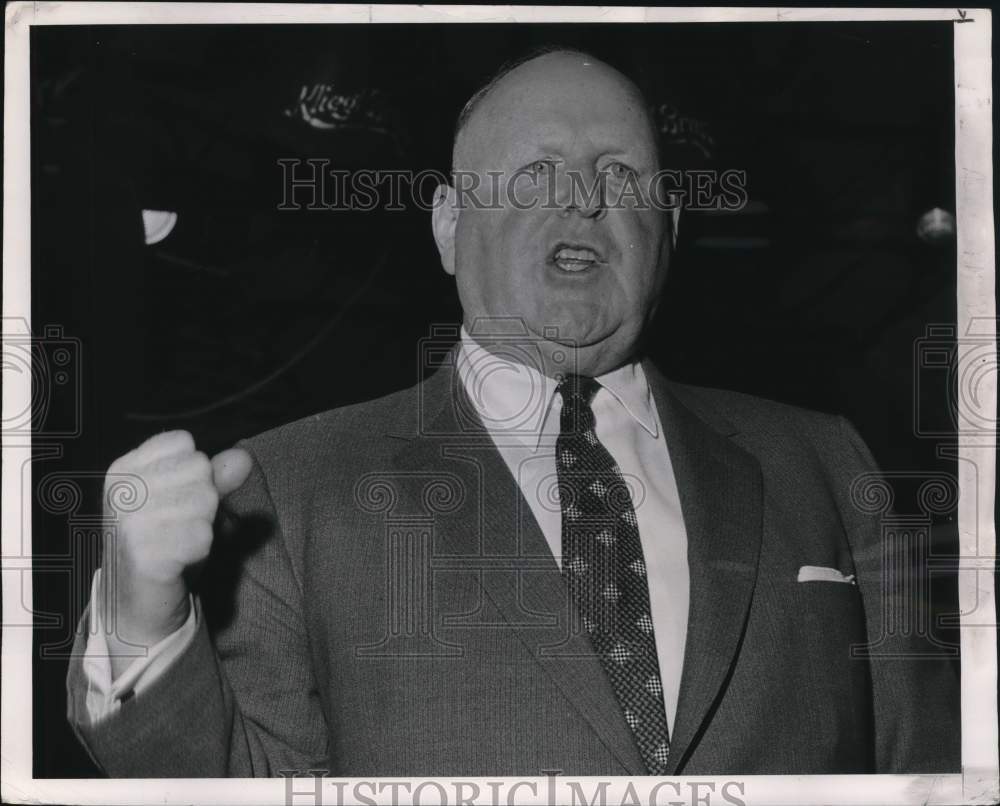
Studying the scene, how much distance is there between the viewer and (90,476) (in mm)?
1861

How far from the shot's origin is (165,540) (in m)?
1.68

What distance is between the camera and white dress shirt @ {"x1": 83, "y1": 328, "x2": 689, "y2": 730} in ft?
5.73

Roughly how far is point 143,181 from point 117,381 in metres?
0.32

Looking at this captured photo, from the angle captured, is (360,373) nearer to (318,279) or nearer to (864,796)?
(318,279)

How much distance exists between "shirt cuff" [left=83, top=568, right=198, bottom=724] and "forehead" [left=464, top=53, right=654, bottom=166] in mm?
843

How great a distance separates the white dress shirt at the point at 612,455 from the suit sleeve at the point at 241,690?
75 mm
